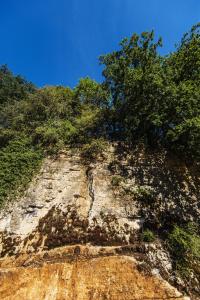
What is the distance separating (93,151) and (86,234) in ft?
13.5

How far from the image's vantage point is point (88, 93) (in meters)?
15.1

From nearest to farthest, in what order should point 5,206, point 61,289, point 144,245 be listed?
point 61,289
point 144,245
point 5,206

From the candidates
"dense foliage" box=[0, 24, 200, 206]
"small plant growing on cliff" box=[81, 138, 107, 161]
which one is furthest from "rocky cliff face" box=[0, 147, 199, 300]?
"dense foliage" box=[0, 24, 200, 206]

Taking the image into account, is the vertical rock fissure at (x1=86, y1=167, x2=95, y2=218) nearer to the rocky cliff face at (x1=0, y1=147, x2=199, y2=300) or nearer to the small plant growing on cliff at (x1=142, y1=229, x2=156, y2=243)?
the rocky cliff face at (x1=0, y1=147, x2=199, y2=300)

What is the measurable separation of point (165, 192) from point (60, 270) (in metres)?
5.11

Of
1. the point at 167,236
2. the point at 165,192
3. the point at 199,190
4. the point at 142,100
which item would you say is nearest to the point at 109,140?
the point at 142,100

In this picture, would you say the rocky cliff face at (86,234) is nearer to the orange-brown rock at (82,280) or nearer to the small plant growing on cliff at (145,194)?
the orange-brown rock at (82,280)

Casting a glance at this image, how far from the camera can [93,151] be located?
10.7 meters

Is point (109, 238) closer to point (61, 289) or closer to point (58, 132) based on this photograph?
point (61, 289)

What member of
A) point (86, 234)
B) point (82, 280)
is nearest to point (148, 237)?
point (86, 234)

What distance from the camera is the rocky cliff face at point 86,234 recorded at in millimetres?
6367

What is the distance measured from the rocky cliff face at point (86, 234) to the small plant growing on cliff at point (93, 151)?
36 centimetres

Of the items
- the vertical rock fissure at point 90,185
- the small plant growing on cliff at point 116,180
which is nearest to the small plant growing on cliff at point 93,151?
the vertical rock fissure at point 90,185

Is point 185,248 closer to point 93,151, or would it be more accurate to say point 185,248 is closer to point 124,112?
point 93,151
